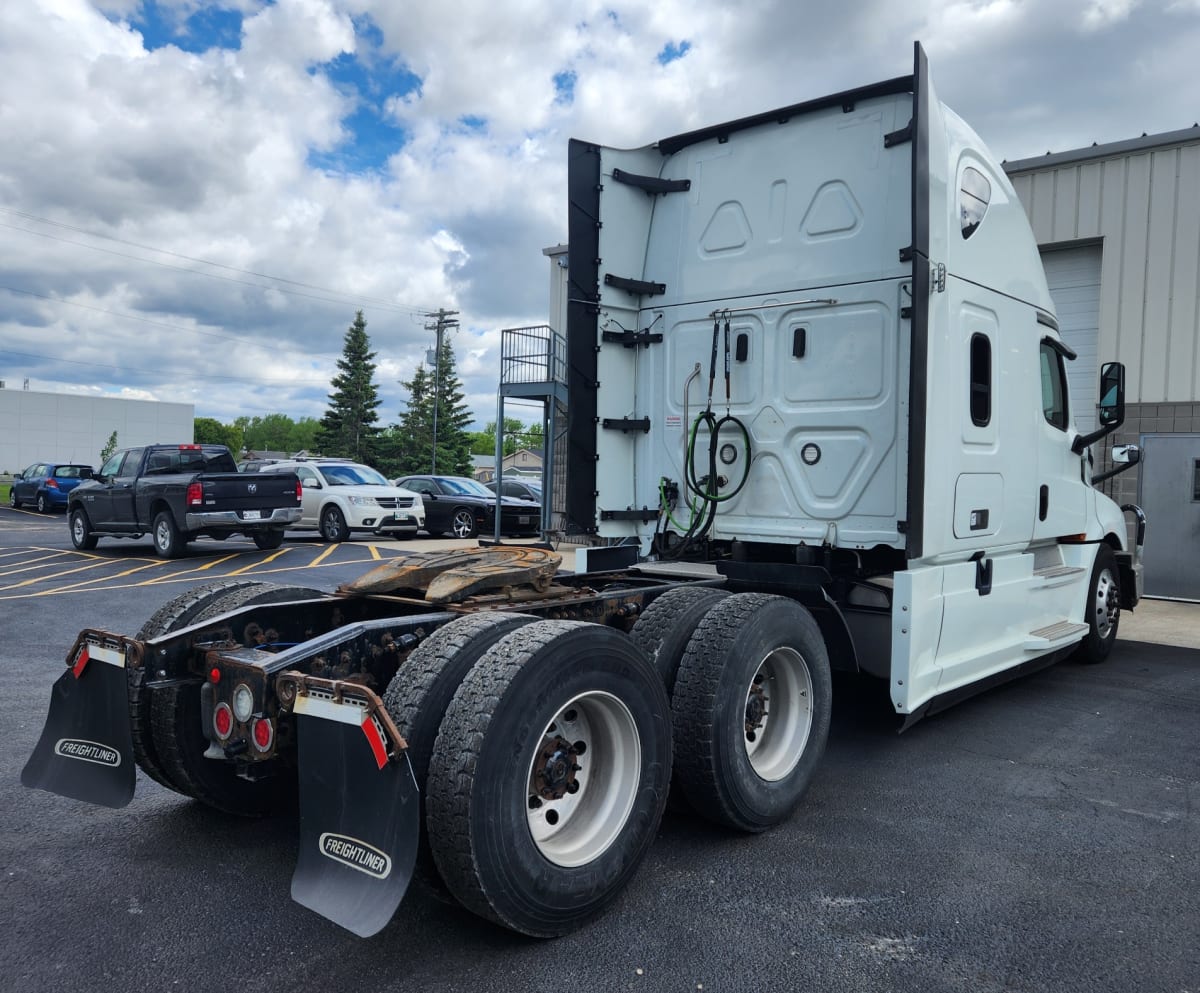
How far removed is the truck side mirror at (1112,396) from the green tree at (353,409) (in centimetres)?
6103

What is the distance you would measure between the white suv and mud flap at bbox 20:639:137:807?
15.0m

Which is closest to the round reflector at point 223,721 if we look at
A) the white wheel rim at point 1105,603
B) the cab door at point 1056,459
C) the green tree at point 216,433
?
the cab door at point 1056,459

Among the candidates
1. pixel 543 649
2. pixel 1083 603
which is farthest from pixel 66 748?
pixel 1083 603

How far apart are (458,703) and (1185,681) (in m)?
6.43

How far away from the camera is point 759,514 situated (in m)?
5.50

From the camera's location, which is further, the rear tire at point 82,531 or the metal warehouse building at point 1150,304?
the rear tire at point 82,531

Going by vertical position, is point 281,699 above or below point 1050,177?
below

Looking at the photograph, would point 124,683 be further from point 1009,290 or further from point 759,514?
point 1009,290

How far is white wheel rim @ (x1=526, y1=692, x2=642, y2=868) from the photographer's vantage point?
316 centimetres

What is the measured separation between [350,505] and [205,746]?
1523 centimetres

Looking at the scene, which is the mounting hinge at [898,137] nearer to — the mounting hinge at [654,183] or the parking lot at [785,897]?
the mounting hinge at [654,183]

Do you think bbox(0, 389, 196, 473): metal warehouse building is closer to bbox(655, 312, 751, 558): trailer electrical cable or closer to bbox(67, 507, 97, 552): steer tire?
bbox(67, 507, 97, 552): steer tire

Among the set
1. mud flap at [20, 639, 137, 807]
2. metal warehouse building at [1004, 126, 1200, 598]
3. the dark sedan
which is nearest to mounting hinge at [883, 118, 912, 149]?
mud flap at [20, 639, 137, 807]

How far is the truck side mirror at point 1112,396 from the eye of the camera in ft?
21.2
